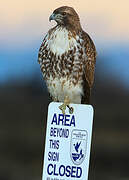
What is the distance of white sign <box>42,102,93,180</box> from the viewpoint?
2.28m

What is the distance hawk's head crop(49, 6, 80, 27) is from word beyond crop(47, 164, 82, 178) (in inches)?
23.7

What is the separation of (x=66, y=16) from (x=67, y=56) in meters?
0.16

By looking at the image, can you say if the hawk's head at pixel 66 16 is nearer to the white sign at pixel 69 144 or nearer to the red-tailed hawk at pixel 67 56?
the red-tailed hawk at pixel 67 56

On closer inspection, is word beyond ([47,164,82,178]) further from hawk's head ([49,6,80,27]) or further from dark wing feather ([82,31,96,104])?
hawk's head ([49,6,80,27])

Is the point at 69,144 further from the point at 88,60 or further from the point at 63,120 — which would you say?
the point at 88,60

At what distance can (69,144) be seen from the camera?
2.30m

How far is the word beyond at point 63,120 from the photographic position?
7.62 feet
